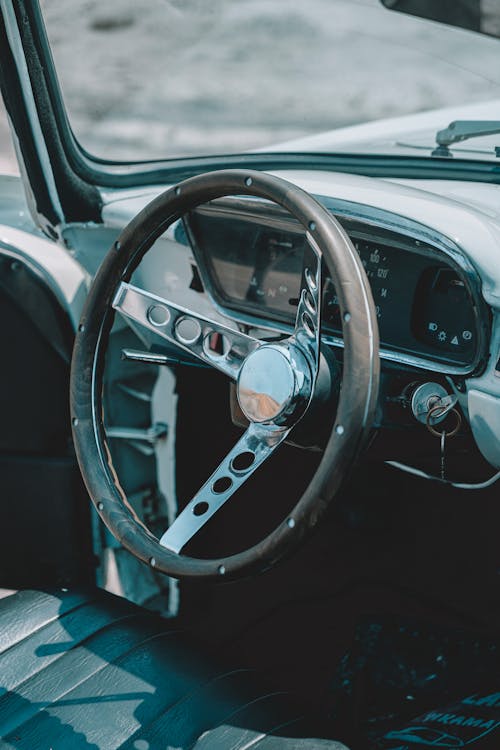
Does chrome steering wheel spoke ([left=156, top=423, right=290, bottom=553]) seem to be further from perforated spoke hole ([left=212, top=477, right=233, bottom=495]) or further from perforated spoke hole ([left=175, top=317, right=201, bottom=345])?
perforated spoke hole ([left=175, top=317, right=201, bottom=345])

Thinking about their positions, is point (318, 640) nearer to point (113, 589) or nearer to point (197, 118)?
point (113, 589)

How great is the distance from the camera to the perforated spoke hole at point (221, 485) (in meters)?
1.25

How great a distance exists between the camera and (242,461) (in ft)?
4.18

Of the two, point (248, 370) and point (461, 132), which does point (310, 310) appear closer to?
point (248, 370)

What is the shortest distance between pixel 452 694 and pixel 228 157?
1159mm

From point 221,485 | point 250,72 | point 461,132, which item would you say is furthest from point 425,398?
point 250,72

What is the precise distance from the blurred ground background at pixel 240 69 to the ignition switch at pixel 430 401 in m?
0.65

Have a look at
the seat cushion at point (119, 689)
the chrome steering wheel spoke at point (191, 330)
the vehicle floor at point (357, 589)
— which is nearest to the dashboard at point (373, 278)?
the chrome steering wheel spoke at point (191, 330)

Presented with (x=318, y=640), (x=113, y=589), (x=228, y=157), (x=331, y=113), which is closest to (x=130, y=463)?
(x=113, y=589)

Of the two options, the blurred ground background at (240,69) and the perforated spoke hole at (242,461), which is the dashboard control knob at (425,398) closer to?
the perforated spoke hole at (242,461)

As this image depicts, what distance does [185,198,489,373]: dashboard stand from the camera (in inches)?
50.6

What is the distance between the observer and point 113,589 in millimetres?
2012

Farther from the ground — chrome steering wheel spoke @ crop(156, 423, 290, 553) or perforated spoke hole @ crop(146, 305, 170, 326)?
perforated spoke hole @ crop(146, 305, 170, 326)

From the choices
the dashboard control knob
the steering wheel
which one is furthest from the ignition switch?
the steering wheel
